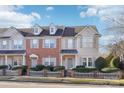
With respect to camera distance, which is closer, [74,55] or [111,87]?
[111,87]

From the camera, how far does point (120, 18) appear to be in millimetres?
26312

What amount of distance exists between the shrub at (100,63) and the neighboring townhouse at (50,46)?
185mm

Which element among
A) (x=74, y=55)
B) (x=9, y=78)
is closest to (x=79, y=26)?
(x=74, y=55)

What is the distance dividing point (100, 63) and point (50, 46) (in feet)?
7.37

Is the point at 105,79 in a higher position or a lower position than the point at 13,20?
lower

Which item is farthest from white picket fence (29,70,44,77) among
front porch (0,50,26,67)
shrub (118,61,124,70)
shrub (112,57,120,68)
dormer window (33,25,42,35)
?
shrub (118,61,124,70)

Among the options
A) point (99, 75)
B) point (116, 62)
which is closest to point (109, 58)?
point (116, 62)

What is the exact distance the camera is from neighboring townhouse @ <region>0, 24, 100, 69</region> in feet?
89.3

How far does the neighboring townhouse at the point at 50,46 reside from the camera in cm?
2722

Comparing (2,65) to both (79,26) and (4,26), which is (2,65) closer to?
(4,26)

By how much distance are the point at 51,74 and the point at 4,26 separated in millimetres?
2428

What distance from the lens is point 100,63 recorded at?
26953 mm

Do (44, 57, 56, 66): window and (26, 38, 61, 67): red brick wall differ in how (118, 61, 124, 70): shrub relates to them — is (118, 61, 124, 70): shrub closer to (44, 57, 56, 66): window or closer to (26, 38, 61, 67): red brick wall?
(26, 38, 61, 67): red brick wall

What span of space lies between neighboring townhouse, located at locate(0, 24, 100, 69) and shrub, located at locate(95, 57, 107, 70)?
0.18 m
